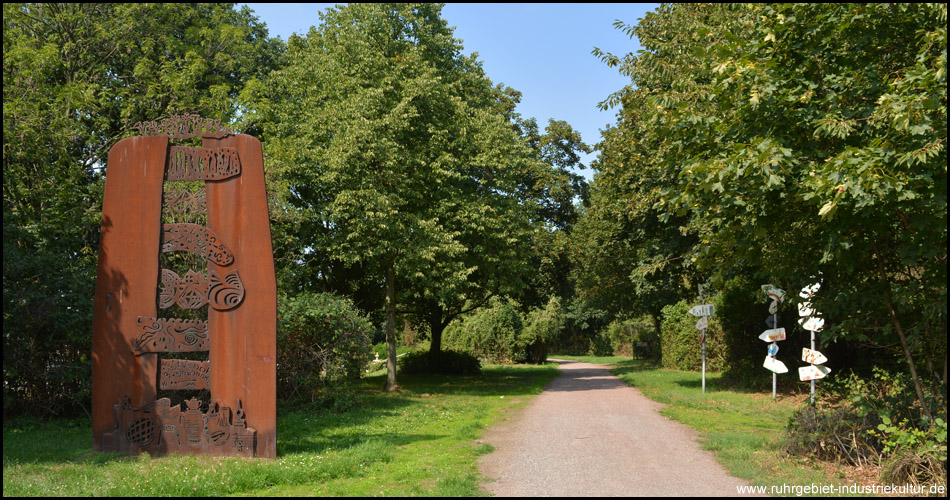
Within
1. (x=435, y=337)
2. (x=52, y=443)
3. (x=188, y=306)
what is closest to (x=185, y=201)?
(x=188, y=306)

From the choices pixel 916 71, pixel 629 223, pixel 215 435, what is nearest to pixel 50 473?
pixel 215 435

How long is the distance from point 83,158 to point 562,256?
18.3m

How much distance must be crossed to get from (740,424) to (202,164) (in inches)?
418

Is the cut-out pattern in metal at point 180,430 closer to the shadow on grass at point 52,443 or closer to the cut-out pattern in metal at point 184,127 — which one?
the shadow on grass at point 52,443

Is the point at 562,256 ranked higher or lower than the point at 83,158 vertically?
lower

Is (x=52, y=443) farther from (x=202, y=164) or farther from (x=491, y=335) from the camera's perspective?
(x=491, y=335)

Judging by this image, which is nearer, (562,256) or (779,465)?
(779,465)

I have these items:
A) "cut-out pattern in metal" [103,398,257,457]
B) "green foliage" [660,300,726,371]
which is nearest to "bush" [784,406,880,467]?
"cut-out pattern in metal" [103,398,257,457]

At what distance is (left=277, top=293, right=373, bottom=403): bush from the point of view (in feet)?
47.3

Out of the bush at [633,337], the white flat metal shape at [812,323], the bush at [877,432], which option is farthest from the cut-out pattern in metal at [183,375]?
the bush at [633,337]

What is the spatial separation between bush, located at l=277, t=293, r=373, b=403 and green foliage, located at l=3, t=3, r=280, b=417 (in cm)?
381

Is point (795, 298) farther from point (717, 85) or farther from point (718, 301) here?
point (718, 301)

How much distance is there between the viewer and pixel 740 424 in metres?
12.7

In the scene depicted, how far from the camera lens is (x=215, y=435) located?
344 inches
